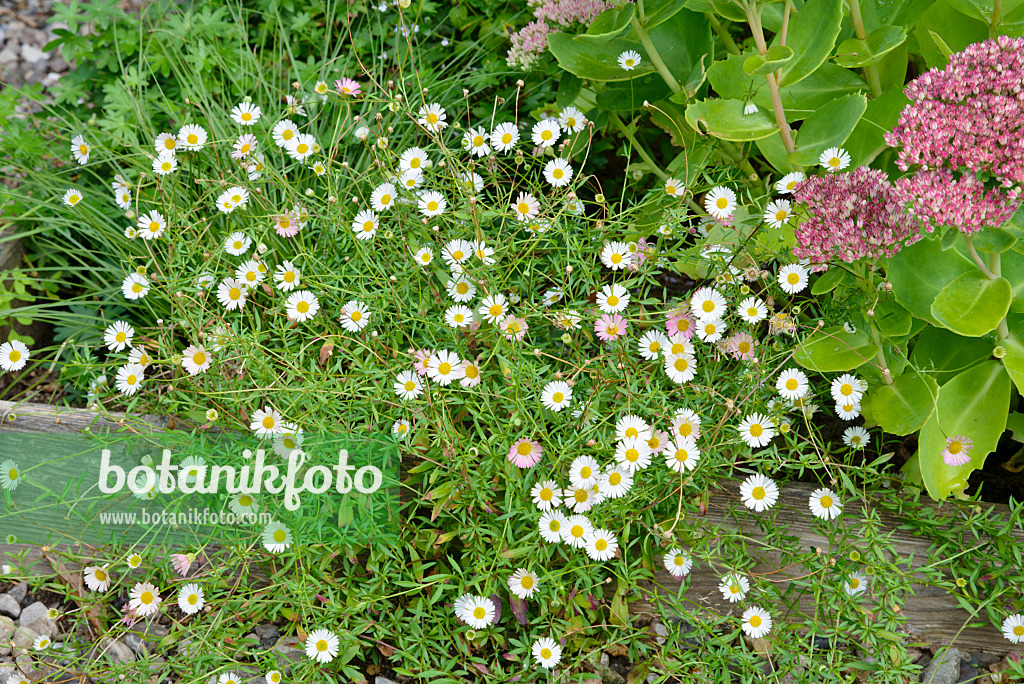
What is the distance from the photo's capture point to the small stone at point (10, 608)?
1825 mm

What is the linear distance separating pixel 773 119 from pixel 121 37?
A: 213cm

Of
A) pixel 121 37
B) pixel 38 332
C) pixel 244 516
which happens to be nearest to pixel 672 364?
pixel 244 516

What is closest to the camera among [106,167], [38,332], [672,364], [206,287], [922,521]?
[672,364]

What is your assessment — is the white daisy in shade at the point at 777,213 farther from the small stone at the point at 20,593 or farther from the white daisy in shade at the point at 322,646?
the small stone at the point at 20,593

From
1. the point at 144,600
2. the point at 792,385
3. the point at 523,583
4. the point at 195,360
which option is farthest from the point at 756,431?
the point at 144,600

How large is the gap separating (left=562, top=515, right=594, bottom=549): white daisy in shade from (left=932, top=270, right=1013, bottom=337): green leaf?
2.57 ft

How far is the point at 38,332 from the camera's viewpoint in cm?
229

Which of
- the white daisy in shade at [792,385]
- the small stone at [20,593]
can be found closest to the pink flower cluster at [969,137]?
the white daisy in shade at [792,385]

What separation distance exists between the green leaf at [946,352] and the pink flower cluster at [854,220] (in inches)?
16.5

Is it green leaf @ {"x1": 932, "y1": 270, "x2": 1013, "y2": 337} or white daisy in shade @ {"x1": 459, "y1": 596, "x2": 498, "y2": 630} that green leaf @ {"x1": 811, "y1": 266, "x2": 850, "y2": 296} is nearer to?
green leaf @ {"x1": 932, "y1": 270, "x2": 1013, "y2": 337}

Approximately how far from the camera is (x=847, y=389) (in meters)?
1.63

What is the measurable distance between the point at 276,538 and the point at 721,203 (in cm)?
127

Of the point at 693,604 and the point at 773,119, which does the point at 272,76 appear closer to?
the point at 773,119

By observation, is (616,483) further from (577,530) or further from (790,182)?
(790,182)
